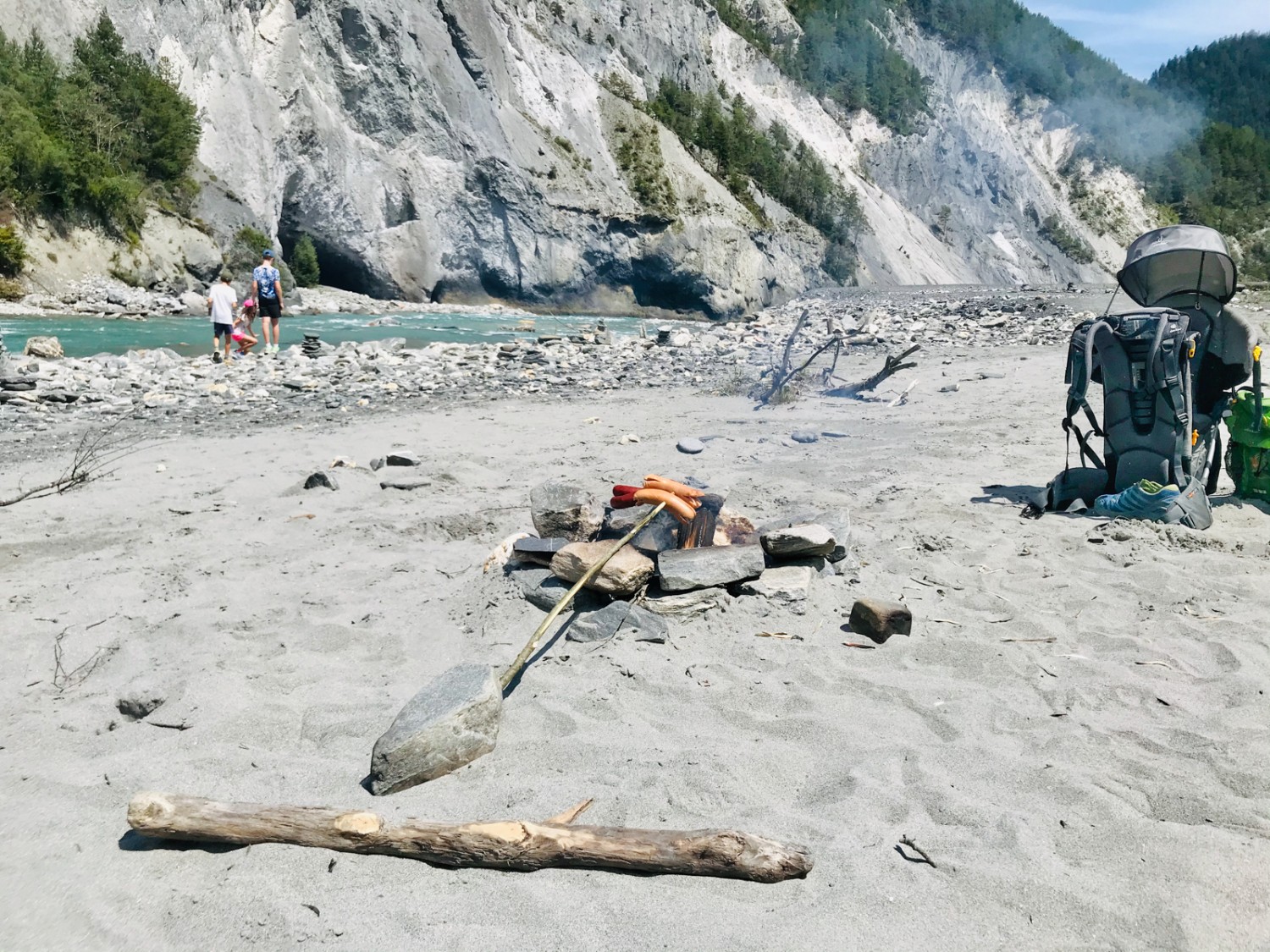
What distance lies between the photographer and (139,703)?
10.1 feet

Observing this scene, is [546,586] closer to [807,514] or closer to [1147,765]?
[807,514]

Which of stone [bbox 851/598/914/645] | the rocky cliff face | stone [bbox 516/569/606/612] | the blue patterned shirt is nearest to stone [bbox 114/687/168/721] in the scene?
stone [bbox 516/569/606/612]

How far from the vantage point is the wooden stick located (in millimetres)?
3055

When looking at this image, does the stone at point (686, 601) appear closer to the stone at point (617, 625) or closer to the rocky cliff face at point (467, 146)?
the stone at point (617, 625)

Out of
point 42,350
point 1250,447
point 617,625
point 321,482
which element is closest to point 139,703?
point 617,625

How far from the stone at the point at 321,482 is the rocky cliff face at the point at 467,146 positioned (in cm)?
2607

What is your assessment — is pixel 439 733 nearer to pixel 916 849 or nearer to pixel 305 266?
pixel 916 849

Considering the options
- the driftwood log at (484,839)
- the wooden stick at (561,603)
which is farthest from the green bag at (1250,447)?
the driftwood log at (484,839)

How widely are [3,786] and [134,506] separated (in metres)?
3.13

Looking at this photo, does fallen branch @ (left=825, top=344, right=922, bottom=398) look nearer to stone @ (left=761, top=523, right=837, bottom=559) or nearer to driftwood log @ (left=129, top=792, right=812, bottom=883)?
stone @ (left=761, top=523, right=837, bottom=559)

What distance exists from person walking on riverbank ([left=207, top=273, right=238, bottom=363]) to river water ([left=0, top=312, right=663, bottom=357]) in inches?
80.7

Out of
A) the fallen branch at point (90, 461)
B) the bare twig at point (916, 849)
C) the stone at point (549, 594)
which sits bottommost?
the bare twig at point (916, 849)

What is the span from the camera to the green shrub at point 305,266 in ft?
99.9

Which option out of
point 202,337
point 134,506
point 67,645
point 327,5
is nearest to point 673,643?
point 67,645
